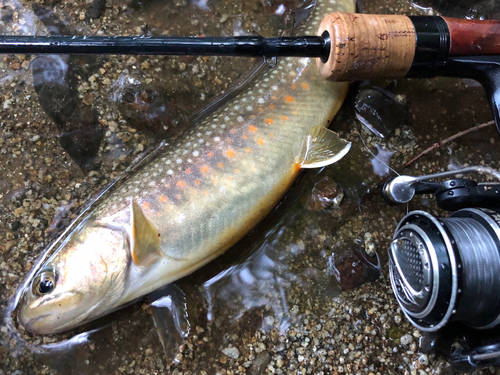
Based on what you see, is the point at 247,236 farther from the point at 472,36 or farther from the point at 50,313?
the point at 472,36

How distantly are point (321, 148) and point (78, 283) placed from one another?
1.37m

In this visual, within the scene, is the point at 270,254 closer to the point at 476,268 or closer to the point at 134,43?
the point at 476,268

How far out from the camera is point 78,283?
1.77 meters

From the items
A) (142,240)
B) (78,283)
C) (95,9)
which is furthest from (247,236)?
(95,9)

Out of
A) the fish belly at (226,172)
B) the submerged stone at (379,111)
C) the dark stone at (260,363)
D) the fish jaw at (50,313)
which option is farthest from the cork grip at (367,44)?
the fish jaw at (50,313)

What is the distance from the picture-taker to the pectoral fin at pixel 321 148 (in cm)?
198

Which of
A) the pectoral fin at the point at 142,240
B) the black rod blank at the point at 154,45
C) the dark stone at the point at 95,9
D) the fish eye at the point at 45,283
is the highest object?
the black rod blank at the point at 154,45

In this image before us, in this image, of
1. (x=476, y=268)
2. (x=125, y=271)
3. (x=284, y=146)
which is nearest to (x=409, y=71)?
(x=284, y=146)

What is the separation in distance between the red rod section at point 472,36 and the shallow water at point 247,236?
622mm

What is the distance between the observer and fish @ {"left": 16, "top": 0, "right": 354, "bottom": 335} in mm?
1789

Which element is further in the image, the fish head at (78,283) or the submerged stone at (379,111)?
the submerged stone at (379,111)

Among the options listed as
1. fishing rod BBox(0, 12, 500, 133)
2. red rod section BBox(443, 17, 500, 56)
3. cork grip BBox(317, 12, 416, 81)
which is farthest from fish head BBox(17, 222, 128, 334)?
red rod section BBox(443, 17, 500, 56)

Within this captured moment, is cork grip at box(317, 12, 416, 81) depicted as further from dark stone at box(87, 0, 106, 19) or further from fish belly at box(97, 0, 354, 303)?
dark stone at box(87, 0, 106, 19)

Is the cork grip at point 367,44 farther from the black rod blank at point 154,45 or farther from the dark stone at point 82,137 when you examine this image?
the dark stone at point 82,137
